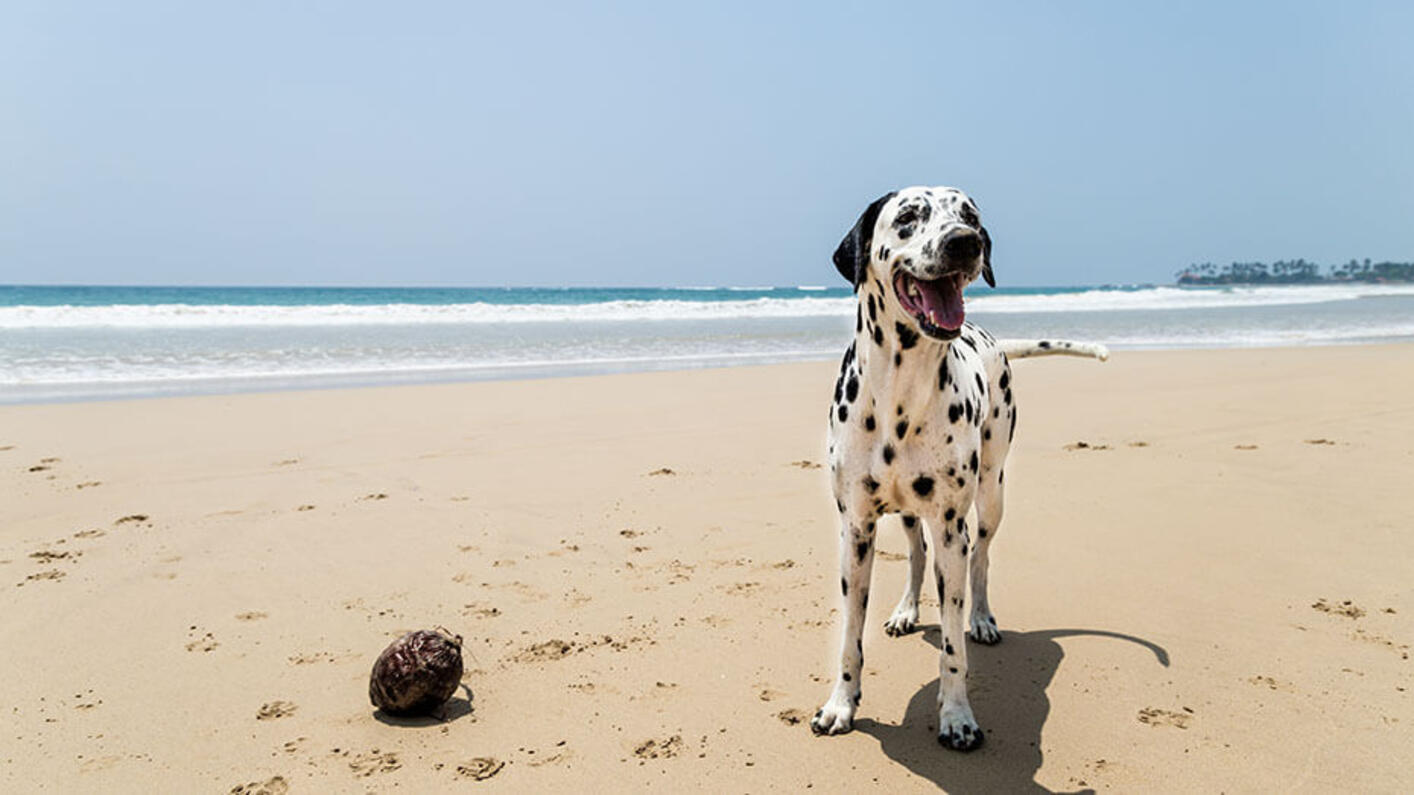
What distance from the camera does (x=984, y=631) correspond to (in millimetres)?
3977

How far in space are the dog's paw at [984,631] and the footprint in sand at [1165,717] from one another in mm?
746

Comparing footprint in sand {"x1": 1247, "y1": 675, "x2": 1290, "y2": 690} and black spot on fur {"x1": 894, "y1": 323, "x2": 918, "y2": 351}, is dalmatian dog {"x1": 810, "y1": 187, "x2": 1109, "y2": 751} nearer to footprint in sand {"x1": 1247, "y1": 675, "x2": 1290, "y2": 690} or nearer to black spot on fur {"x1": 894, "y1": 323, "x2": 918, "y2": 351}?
black spot on fur {"x1": 894, "y1": 323, "x2": 918, "y2": 351}

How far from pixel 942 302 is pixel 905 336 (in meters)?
0.25

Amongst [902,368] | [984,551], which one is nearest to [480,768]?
[902,368]

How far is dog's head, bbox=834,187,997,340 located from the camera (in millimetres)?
2574

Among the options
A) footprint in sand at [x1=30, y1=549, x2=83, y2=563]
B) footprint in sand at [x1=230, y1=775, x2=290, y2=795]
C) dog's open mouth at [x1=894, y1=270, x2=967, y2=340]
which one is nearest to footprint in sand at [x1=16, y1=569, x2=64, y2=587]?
footprint in sand at [x1=30, y1=549, x2=83, y2=563]

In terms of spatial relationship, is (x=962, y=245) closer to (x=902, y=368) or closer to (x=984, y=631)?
(x=902, y=368)

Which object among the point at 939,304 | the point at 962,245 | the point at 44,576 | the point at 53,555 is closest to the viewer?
the point at 962,245

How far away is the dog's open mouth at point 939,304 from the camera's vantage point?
2.65 meters

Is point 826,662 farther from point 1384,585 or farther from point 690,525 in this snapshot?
point 1384,585

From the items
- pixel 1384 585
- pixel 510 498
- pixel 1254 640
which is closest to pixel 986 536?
pixel 1254 640

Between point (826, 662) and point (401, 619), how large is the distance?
2043 millimetres

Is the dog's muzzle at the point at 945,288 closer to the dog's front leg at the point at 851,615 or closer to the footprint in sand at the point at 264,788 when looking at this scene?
the dog's front leg at the point at 851,615

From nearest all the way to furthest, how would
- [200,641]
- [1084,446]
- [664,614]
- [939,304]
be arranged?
[939,304] < [200,641] < [664,614] < [1084,446]
